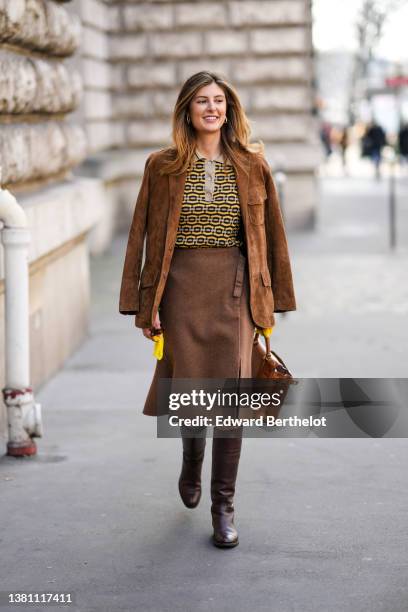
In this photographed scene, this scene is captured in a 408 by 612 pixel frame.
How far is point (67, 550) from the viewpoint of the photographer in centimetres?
458

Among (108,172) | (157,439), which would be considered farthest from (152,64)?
(157,439)

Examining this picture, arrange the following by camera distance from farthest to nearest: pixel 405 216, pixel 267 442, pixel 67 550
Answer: pixel 405 216 → pixel 267 442 → pixel 67 550

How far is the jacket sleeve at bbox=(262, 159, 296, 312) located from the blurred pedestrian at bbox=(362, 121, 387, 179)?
26439 mm

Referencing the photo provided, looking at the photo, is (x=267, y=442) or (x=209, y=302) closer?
(x=209, y=302)

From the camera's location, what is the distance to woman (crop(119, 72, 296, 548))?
15.2 ft

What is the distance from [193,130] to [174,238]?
0.42 metres

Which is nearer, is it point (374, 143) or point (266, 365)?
point (266, 365)

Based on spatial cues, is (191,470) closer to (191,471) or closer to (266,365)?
(191,471)

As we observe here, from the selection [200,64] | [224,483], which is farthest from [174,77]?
[224,483]

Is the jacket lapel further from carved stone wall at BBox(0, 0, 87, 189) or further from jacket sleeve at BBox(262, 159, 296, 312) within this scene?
carved stone wall at BBox(0, 0, 87, 189)

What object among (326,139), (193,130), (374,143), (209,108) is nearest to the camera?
(209,108)

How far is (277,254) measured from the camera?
4.81 metres

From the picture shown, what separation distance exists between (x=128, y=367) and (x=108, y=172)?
7326 millimetres

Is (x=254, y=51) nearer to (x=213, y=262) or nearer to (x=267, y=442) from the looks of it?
(x=267, y=442)
